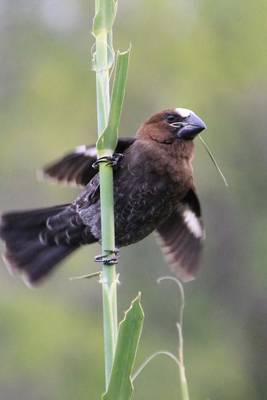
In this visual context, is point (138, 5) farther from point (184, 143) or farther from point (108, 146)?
point (108, 146)

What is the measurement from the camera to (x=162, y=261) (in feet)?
29.1

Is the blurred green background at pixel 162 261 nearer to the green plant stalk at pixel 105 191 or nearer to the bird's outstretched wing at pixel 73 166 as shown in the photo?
the bird's outstretched wing at pixel 73 166

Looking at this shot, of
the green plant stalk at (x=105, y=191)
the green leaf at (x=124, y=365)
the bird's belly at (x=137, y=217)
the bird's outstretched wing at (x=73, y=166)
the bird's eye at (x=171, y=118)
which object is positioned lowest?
the green leaf at (x=124, y=365)

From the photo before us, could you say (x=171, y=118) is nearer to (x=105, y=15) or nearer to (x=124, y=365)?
(x=105, y=15)

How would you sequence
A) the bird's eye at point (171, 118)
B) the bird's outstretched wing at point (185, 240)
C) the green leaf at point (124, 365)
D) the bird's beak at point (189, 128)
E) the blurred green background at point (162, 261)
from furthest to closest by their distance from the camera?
the blurred green background at point (162, 261)
the bird's outstretched wing at point (185, 240)
the bird's eye at point (171, 118)
the bird's beak at point (189, 128)
the green leaf at point (124, 365)

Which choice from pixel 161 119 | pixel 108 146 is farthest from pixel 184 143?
pixel 108 146

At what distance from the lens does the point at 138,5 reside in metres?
13.1

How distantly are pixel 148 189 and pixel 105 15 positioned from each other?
1274mm

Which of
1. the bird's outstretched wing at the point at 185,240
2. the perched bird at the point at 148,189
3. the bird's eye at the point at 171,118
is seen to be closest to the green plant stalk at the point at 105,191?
the perched bird at the point at 148,189

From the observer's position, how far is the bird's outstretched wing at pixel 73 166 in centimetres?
288

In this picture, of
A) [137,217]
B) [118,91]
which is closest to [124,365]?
[118,91]

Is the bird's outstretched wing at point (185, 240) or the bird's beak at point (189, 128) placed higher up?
the bird's beak at point (189, 128)

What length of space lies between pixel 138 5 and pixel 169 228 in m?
10.1

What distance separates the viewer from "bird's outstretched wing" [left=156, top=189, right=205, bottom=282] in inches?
128
